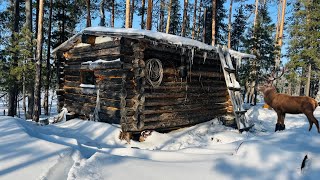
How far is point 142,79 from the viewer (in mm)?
8227

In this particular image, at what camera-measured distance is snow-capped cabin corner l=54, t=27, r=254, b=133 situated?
322 inches

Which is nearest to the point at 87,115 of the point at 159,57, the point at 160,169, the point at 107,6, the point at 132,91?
the point at 132,91

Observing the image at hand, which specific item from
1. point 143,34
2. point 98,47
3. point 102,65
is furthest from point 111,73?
point 143,34

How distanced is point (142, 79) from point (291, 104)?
14.9 feet

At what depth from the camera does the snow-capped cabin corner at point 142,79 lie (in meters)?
8.18

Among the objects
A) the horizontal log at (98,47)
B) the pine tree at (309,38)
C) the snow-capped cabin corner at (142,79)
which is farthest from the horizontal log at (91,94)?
the pine tree at (309,38)

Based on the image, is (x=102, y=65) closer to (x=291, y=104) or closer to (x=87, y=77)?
(x=87, y=77)

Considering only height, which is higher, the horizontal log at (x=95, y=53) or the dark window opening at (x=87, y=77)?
the horizontal log at (x=95, y=53)

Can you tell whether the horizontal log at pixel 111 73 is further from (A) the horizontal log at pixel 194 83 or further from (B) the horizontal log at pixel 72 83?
(B) the horizontal log at pixel 72 83

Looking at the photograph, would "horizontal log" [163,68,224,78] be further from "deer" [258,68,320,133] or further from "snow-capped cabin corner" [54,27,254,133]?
"deer" [258,68,320,133]

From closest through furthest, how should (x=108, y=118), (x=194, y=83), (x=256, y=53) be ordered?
(x=108, y=118)
(x=194, y=83)
(x=256, y=53)

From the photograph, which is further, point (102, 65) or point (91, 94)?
point (91, 94)

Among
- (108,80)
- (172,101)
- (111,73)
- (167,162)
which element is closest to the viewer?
(167,162)

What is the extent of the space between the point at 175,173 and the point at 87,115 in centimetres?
756
